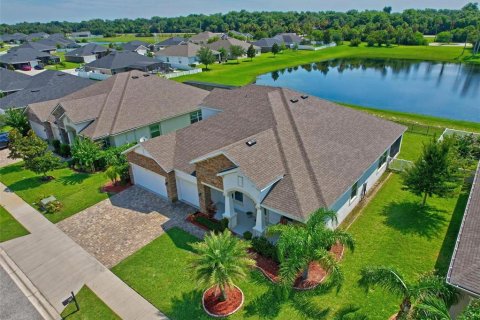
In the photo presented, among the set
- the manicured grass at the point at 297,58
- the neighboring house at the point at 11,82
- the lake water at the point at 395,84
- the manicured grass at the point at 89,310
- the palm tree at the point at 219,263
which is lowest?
the lake water at the point at 395,84

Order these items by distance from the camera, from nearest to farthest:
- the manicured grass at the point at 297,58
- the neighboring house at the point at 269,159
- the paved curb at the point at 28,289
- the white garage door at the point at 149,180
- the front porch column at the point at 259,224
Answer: the paved curb at the point at 28,289
the neighboring house at the point at 269,159
the front porch column at the point at 259,224
the white garage door at the point at 149,180
the manicured grass at the point at 297,58

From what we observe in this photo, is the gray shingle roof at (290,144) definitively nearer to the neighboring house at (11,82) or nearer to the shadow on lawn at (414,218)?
the shadow on lawn at (414,218)

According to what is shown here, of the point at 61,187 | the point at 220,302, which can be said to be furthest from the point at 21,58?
the point at 220,302

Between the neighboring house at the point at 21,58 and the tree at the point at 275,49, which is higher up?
the neighboring house at the point at 21,58

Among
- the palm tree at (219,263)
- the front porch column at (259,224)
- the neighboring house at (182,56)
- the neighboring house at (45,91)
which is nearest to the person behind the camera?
the palm tree at (219,263)

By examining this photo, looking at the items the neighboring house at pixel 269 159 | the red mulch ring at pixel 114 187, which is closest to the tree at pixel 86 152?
the red mulch ring at pixel 114 187

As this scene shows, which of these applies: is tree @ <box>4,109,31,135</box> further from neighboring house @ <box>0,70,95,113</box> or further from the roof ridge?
the roof ridge

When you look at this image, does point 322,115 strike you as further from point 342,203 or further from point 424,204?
point 424,204

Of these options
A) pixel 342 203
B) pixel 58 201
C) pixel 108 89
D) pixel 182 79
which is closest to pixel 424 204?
pixel 342 203

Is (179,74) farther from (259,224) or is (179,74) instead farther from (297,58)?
(259,224)
